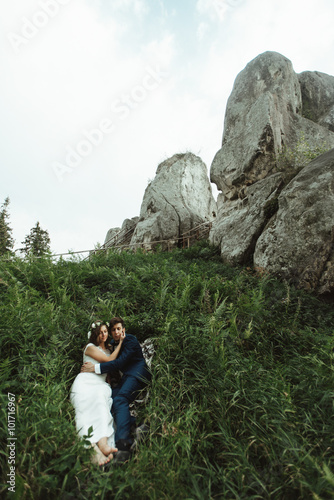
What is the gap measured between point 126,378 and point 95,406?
66 centimetres

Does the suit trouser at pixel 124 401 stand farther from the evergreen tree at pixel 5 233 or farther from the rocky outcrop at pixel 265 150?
the evergreen tree at pixel 5 233

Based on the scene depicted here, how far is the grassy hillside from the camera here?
2201mm

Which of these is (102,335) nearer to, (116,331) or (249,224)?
(116,331)

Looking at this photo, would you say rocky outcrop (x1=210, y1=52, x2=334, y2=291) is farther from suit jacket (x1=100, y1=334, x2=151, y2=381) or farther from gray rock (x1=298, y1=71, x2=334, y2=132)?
suit jacket (x1=100, y1=334, x2=151, y2=381)

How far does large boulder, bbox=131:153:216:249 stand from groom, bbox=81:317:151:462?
10337mm

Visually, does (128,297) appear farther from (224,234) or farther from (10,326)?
(224,234)

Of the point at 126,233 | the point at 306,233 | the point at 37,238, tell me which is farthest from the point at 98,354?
the point at 37,238

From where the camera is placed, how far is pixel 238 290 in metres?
5.75

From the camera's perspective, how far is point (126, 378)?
3.74m

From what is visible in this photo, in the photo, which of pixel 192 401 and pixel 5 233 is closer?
pixel 192 401

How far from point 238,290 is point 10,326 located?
14.4ft

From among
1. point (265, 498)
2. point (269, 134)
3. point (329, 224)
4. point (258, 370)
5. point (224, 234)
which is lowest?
point (265, 498)

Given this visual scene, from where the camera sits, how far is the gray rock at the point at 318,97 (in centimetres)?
1363

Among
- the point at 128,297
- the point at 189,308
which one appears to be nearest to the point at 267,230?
the point at 189,308
